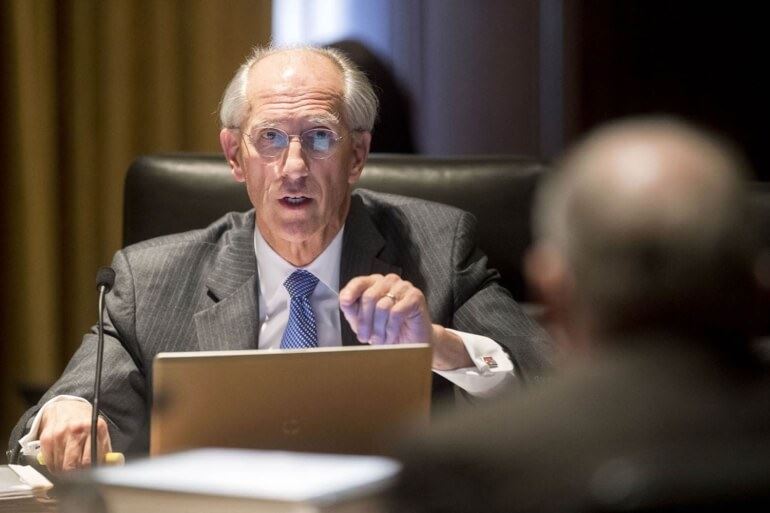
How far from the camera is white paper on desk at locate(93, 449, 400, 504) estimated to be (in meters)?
0.92

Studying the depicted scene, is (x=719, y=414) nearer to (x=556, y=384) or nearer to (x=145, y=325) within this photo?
(x=556, y=384)

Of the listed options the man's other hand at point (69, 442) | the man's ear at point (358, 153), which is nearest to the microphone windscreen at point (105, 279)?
the man's other hand at point (69, 442)

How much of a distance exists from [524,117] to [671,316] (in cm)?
327

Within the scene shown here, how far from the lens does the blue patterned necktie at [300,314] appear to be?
2193mm

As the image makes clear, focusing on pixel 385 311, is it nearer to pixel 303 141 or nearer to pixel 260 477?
pixel 303 141

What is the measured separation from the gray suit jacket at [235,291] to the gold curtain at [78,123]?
107 cm

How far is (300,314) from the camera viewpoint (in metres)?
2.23

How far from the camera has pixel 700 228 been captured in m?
0.69

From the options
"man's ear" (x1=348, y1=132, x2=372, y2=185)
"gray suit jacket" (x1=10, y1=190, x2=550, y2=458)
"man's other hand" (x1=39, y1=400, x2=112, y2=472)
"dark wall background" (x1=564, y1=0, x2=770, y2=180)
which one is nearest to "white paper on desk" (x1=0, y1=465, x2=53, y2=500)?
"man's other hand" (x1=39, y1=400, x2=112, y2=472)

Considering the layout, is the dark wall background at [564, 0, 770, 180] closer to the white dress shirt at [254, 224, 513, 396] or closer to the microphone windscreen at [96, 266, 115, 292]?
the white dress shirt at [254, 224, 513, 396]

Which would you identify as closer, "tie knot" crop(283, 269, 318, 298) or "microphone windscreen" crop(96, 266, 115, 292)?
"microphone windscreen" crop(96, 266, 115, 292)

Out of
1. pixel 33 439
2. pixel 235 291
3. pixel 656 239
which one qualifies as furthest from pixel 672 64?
pixel 656 239

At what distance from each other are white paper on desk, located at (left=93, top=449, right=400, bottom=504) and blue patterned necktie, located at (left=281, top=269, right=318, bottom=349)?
1138 mm

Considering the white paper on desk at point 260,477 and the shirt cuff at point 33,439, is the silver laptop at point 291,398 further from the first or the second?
the shirt cuff at point 33,439
